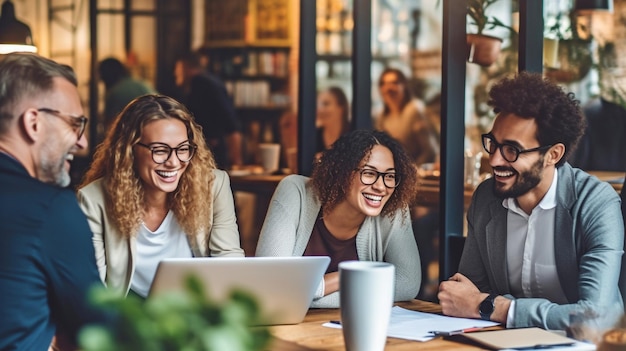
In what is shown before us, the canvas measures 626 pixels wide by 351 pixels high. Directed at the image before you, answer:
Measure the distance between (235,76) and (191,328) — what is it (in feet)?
29.1

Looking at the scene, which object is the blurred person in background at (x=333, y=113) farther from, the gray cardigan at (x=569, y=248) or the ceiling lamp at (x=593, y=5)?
the gray cardigan at (x=569, y=248)

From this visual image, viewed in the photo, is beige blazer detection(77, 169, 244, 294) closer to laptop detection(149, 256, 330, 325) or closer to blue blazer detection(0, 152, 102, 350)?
laptop detection(149, 256, 330, 325)

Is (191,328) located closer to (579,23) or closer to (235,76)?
(579,23)

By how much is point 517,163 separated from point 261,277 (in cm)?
96

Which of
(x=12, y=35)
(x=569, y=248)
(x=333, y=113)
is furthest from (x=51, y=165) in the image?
(x=333, y=113)

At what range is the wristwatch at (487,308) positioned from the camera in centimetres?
255

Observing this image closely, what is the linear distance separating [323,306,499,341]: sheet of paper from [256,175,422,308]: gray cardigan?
47cm

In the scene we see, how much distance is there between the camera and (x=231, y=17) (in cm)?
1001

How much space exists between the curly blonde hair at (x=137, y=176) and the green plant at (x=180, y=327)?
6.16 feet

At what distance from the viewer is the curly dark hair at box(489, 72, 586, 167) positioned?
2.89 meters

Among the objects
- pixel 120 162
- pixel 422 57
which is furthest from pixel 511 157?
pixel 422 57

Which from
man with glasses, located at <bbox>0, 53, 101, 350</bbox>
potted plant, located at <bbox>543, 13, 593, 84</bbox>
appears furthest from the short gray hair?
potted plant, located at <bbox>543, 13, 593, 84</bbox>

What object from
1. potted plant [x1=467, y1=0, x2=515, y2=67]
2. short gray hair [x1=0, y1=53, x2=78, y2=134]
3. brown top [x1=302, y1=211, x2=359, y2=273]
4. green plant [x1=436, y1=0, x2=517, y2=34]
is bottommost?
brown top [x1=302, y1=211, x2=359, y2=273]

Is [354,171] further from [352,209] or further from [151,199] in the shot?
[151,199]
